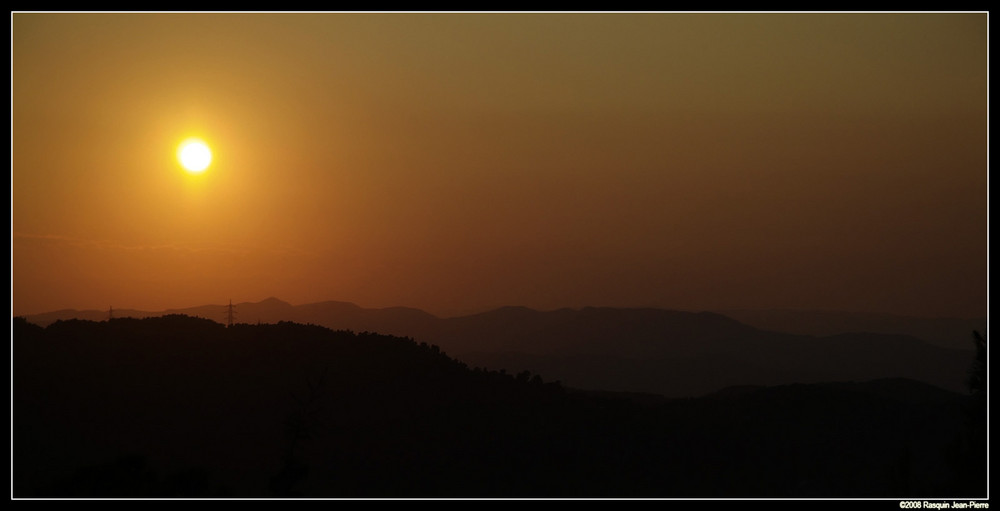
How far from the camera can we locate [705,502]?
35719mm

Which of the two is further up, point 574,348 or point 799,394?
point 574,348

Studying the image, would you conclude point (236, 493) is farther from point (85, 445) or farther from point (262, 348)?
point (262, 348)

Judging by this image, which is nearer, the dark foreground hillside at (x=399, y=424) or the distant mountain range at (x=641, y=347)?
the dark foreground hillside at (x=399, y=424)

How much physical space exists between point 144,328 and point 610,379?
64.1 metres

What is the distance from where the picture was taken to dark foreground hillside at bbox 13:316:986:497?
38.0 metres

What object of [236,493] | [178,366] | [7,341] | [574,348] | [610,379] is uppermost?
[574,348]

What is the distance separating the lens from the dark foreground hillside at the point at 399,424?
38.0 metres

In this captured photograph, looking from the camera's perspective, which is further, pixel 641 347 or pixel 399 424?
pixel 641 347

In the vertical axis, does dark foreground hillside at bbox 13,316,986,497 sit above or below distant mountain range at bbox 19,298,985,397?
below

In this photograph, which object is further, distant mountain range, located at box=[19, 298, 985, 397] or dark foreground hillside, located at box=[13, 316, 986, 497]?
distant mountain range, located at box=[19, 298, 985, 397]

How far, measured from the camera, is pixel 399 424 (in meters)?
42.2

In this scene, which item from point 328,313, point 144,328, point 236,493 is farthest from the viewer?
point 328,313

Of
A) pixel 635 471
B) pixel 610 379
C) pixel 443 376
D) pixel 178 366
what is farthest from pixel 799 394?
pixel 610 379

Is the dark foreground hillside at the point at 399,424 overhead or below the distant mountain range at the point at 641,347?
below
